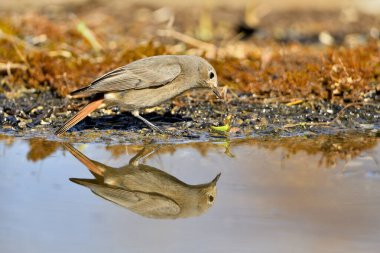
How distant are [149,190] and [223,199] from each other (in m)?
0.52

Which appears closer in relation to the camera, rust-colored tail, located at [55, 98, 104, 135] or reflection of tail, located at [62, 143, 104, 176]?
reflection of tail, located at [62, 143, 104, 176]

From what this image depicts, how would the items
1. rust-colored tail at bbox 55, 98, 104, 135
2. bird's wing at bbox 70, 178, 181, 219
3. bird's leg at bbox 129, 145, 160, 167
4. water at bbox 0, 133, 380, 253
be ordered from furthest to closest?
rust-colored tail at bbox 55, 98, 104, 135 < bird's leg at bbox 129, 145, 160, 167 < bird's wing at bbox 70, 178, 181, 219 < water at bbox 0, 133, 380, 253

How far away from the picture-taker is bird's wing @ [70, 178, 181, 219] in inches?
174

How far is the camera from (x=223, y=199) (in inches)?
184

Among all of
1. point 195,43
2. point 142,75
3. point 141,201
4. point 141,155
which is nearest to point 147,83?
point 142,75

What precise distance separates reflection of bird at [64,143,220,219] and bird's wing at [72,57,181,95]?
4.03 feet

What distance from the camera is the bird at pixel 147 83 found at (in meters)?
6.68

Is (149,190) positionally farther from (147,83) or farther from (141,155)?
(147,83)

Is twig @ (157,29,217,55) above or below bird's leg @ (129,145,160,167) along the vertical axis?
above

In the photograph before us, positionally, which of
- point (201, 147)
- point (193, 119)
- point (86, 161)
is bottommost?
point (86, 161)

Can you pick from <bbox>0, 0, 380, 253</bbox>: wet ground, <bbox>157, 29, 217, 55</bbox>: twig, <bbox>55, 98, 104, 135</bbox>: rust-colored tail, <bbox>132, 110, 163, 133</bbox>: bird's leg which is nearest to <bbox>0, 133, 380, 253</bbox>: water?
<bbox>0, 0, 380, 253</bbox>: wet ground

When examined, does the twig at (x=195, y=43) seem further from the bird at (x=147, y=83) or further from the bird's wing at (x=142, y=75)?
the bird's wing at (x=142, y=75)

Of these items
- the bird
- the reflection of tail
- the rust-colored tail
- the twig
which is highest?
the twig

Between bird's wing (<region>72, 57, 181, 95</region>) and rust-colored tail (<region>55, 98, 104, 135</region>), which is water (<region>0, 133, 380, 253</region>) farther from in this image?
bird's wing (<region>72, 57, 181, 95</region>)
